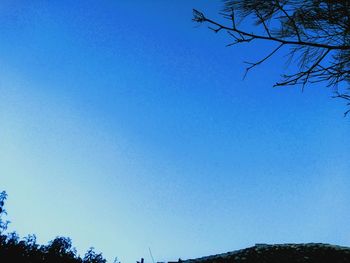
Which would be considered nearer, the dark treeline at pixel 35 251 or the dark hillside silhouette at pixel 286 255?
the dark hillside silhouette at pixel 286 255

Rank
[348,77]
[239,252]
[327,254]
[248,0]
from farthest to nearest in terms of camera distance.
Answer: [239,252] < [327,254] < [348,77] < [248,0]

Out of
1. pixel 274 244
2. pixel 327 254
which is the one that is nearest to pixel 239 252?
pixel 274 244

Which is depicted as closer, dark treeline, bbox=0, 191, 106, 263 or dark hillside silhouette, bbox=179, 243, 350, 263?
dark hillside silhouette, bbox=179, 243, 350, 263

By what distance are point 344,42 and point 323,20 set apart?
404 mm

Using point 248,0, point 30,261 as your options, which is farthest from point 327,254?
point 30,261

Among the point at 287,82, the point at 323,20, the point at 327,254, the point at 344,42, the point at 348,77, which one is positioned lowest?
the point at 327,254

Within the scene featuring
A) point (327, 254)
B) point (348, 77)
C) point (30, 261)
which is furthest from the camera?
point (30, 261)

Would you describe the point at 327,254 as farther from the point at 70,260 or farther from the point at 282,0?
the point at 70,260

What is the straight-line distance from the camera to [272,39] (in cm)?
374

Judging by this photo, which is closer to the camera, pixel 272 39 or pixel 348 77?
pixel 272 39

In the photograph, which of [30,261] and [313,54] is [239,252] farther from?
[30,261]

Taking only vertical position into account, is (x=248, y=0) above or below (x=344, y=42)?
above

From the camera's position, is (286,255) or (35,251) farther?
(35,251)

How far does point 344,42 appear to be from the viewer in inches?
163
